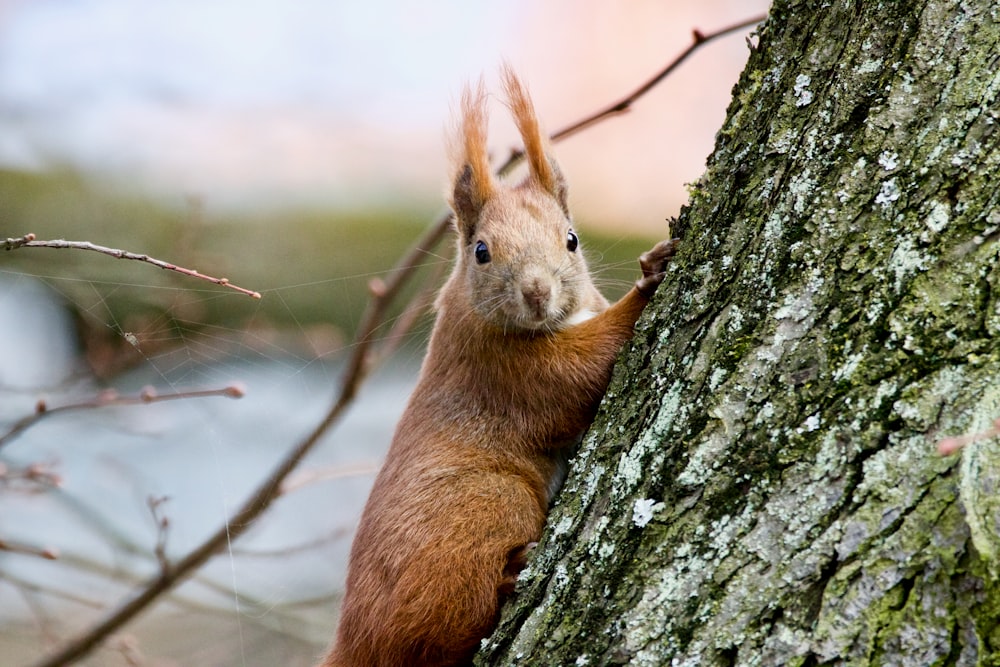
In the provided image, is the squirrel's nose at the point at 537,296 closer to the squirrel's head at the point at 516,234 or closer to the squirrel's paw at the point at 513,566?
the squirrel's head at the point at 516,234

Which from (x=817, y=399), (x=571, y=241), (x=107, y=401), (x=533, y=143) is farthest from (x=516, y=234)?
(x=107, y=401)

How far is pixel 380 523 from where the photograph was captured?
2596 mm

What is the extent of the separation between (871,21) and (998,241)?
0.52 meters

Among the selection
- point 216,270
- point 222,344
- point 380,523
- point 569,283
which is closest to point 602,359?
point 569,283

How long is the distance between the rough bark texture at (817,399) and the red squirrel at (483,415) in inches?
14.1

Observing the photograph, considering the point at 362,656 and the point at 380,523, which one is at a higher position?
the point at 380,523

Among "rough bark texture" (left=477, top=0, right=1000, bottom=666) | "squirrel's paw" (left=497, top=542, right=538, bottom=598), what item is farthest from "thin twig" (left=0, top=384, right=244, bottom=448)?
"rough bark texture" (left=477, top=0, right=1000, bottom=666)

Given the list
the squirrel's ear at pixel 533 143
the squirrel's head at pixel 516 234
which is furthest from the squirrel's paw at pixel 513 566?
the squirrel's ear at pixel 533 143

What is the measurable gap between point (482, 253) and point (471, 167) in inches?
12.4

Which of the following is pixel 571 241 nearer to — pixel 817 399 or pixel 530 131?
pixel 530 131

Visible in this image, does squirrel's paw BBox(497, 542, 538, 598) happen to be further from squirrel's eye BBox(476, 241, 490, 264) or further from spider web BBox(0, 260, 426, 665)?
spider web BBox(0, 260, 426, 665)

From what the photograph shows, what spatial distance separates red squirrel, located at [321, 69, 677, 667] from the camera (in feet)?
7.79

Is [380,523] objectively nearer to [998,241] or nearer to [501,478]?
[501,478]

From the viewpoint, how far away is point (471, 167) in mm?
2973
